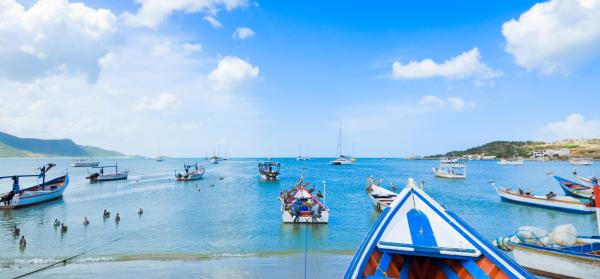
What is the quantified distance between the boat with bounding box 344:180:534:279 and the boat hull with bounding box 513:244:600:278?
7548 mm

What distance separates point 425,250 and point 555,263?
8866 millimetres

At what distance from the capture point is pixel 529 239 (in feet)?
46.4

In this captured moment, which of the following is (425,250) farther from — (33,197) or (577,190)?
(33,197)

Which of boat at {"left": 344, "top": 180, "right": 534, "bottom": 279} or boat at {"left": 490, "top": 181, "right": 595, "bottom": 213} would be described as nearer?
boat at {"left": 344, "top": 180, "right": 534, "bottom": 279}

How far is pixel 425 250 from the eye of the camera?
7.89 meters

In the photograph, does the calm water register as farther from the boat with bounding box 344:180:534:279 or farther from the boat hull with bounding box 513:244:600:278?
the boat hull with bounding box 513:244:600:278

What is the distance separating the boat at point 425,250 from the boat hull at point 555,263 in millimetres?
7548

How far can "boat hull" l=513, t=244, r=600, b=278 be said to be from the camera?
39.4 feet

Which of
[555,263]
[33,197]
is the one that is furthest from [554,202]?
[33,197]

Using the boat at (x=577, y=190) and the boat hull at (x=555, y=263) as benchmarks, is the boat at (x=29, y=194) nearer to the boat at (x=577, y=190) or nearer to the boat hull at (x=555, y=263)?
the boat hull at (x=555, y=263)

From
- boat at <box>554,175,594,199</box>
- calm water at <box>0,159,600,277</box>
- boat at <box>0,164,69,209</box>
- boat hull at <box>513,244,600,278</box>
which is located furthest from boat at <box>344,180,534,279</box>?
→ boat at <box>0,164,69,209</box>

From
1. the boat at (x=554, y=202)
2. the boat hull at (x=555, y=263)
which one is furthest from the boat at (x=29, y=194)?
the boat at (x=554, y=202)

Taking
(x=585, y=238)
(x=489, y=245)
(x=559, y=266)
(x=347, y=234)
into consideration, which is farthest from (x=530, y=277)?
(x=347, y=234)

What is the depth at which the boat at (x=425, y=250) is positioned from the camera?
749cm
